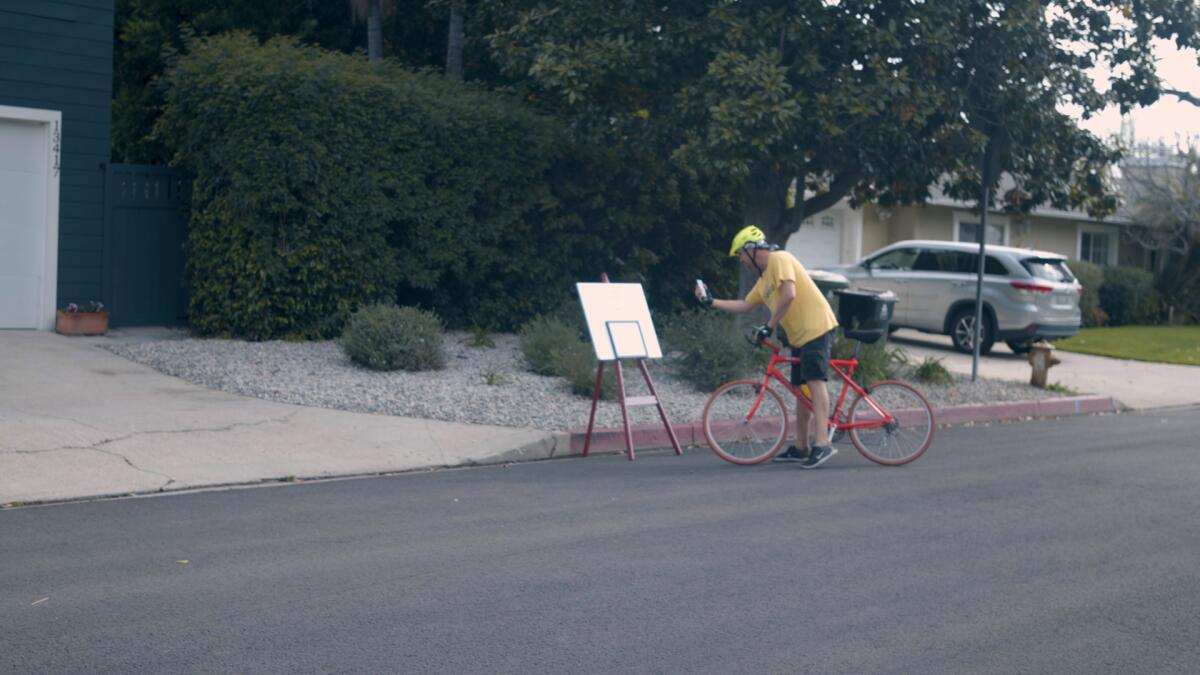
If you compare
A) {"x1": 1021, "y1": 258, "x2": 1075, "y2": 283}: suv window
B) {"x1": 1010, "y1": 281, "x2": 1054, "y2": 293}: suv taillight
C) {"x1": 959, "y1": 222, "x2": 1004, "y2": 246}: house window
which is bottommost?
{"x1": 1010, "y1": 281, "x2": 1054, "y2": 293}: suv taillight

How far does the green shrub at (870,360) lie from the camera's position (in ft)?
47.0

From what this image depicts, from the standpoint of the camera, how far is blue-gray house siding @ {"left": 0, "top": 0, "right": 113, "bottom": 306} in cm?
1477

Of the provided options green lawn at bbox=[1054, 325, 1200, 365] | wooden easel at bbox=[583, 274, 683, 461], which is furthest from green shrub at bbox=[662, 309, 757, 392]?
green lawn at bbox=[1054, 325, 1200, 365]

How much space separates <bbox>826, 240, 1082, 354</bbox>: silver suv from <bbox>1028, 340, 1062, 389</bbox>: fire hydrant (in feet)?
12.5

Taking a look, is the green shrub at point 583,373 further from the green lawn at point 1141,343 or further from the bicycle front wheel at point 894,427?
the green lawn at point 1141,343

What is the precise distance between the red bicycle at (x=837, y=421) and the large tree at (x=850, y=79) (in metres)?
3.40

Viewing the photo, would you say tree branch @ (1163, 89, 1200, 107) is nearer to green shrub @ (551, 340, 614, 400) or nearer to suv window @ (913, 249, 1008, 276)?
suv window @ (913, 249, 1008, 276)

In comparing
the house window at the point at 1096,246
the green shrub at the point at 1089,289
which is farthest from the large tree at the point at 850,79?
the house window at the point at 1096,246

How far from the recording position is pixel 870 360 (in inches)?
571

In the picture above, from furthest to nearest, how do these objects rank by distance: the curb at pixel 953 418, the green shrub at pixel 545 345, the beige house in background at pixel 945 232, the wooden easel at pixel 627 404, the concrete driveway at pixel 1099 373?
the beige house in background at pixel 945 232 → the concrete driveway at pixel 1099 373 → the green shrub at pixel 545 345 → the curb at pixel 953 418 → the wooden easel at pixel 627 404

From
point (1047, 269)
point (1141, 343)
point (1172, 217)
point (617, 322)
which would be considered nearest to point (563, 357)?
point (617, 322)

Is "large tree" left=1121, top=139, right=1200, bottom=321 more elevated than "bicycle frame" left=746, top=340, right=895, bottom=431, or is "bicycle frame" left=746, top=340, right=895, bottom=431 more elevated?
"large tree" left=1121, top=139, right=1200, bottom=321

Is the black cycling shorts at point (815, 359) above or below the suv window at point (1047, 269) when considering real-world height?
below

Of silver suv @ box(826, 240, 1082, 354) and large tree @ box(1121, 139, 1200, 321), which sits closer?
silver suv @ box(826, 240, 1082, 354)
